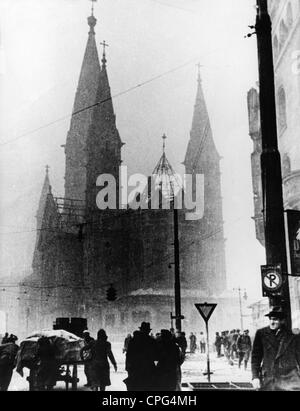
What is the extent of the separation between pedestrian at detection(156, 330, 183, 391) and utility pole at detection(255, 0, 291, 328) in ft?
7.87

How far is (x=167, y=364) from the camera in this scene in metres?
8.33

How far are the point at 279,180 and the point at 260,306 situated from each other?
21.3 m

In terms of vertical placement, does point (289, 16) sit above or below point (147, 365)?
above

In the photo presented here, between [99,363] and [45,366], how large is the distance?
3.39 feet

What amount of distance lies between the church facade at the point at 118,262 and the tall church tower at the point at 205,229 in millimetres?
97

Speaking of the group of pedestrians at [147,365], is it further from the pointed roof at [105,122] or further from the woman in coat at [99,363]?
the pointed roof at [105,122]

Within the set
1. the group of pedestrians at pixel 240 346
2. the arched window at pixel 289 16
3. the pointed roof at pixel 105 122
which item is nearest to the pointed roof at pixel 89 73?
the pointed roof at pixel 105 122

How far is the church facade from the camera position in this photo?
42281 mm

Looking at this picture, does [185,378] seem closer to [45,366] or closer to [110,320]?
[45,366]

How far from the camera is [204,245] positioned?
40000 millimetres

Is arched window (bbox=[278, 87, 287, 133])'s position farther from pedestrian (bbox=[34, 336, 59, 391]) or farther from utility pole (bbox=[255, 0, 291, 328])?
pedestrian (bbox=[34, 336, 59, 391])

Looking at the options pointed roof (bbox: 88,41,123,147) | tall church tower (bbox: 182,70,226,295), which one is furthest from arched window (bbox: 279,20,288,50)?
pointed roof (bbox: 88,41,123,147)

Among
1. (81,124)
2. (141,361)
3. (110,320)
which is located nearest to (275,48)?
(141,361)
